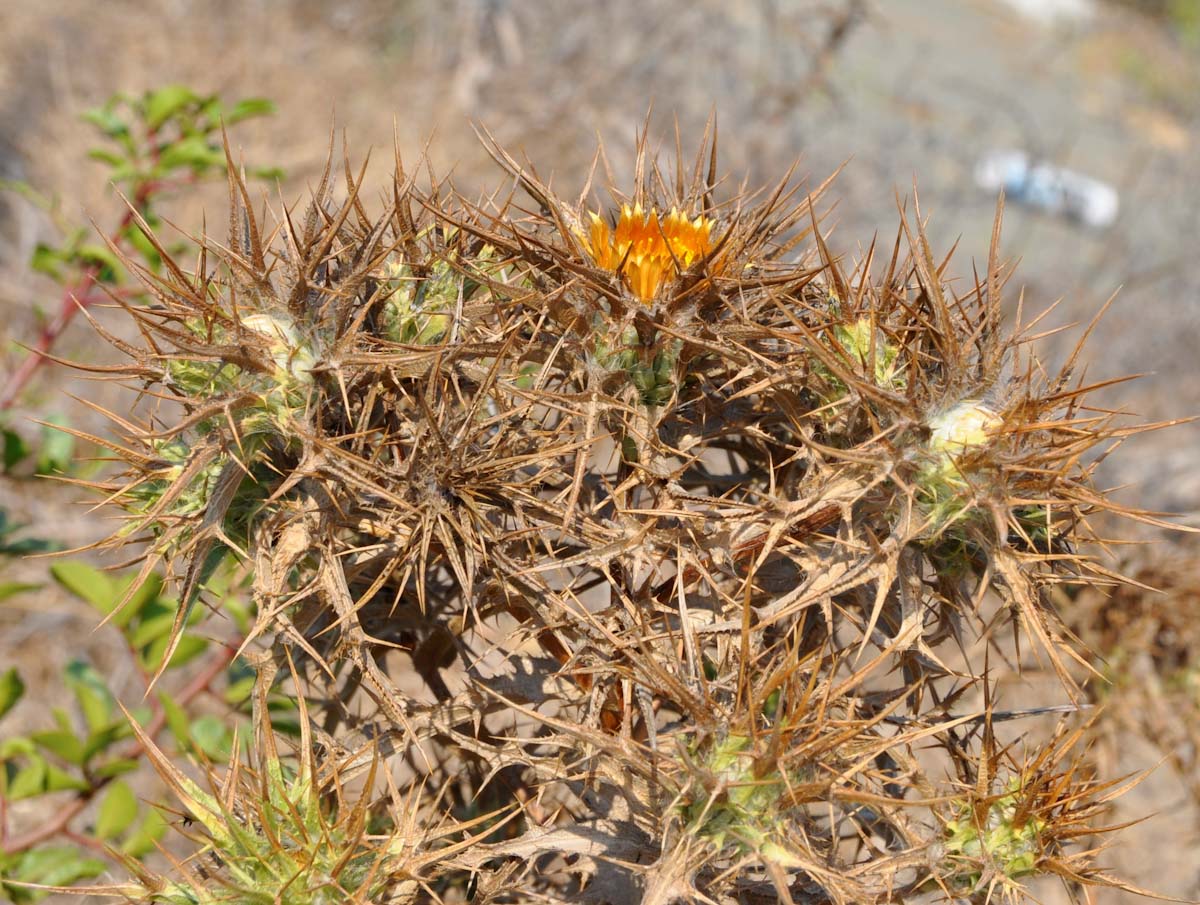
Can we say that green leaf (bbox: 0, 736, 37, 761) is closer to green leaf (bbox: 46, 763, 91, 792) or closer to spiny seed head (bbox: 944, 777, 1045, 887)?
green leaf (bbox: 46, 763, 91, 792)

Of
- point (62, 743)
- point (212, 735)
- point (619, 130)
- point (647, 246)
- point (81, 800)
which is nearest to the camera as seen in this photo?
point (647, 246)

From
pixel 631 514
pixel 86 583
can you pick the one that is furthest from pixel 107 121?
pixel 631 514

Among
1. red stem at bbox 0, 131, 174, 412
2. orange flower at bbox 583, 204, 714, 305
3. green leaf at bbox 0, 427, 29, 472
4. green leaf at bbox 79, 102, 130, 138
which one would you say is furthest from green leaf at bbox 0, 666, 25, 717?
orange flower at bbox 583, 204, 714, 305

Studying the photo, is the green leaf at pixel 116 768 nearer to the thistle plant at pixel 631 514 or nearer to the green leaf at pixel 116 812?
the green leaf at pixel 116 812

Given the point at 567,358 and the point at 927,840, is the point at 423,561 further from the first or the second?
the point at 927,840

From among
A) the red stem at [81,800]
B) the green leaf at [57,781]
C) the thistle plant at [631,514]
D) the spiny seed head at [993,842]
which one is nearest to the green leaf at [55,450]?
the red stem at [81,800]

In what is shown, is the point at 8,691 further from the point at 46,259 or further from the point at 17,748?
the point at 46,259

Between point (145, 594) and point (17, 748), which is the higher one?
point (145, 594)
